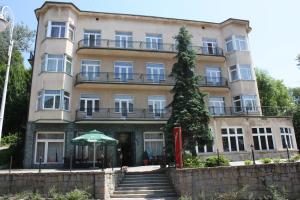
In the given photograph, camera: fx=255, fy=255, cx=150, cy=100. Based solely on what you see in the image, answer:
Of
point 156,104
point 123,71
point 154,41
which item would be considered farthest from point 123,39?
point 156,104

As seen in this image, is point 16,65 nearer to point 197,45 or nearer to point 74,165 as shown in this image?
point 74,165

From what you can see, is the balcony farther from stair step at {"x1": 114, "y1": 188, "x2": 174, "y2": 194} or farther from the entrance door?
stair step at {"x1": 114, "y1": 188, "x2": 174, "y2": 194}

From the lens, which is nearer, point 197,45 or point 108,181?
point 108,181

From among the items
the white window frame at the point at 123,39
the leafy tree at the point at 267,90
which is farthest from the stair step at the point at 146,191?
the leafy tree at the point at 267,90

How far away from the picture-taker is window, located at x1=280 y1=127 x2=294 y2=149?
24.3 m

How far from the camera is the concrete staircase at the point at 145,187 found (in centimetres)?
1315

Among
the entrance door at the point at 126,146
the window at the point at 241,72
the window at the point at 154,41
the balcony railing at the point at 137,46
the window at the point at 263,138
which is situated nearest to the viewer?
the entrance door at the point at 126,146

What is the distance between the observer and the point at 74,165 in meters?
20.2

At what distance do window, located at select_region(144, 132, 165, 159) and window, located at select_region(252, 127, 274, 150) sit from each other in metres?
8.65

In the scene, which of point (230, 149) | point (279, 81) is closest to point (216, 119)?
point (230, 149)

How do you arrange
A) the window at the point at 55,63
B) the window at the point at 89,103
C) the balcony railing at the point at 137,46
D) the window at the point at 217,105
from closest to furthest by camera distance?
the window at the point at 55,63
the window at the point at 89,103
the balcony railing at the point at 137,46
the window at the point at 217,105

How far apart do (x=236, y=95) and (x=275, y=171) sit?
1631 cm

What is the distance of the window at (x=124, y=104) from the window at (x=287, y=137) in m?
14.6

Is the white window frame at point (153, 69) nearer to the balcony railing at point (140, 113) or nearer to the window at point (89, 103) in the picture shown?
the balcony railing at point (140, 113)
